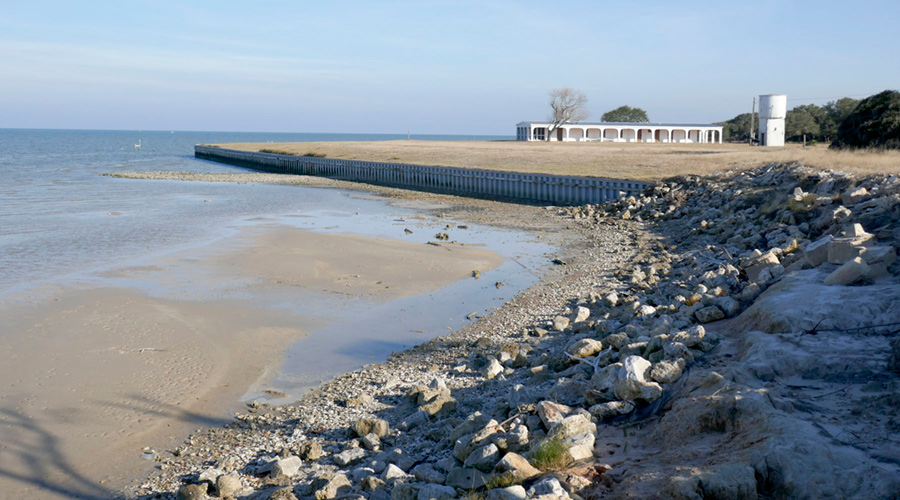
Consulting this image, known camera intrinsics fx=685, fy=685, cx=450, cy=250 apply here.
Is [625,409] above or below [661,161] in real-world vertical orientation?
below

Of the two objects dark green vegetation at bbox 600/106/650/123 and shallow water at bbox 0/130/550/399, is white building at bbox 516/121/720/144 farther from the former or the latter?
shallow water at bbox 0/130/550/399

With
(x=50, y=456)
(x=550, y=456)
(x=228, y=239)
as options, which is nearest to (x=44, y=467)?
(x=50, y=456)

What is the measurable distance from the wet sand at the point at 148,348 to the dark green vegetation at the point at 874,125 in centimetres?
2018

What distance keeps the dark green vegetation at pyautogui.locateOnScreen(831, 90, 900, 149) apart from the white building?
173 ft

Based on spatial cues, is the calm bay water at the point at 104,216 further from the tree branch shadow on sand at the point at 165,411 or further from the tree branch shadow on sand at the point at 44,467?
the tree branch shadow on sand at the point at 44,467

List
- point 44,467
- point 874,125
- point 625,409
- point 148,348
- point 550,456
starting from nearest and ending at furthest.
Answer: point 550,456
point 625,409
point 44,467
point 148,348
point 874,125

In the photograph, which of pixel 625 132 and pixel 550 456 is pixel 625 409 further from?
pixel 625 132

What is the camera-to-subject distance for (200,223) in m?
28.1

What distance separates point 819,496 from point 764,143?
209ft

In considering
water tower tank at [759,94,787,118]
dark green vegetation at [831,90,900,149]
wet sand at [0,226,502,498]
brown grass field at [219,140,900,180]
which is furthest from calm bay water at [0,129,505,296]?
water tower tank at [759,94,787,118]

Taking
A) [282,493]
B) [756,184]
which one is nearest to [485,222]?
[756,184]

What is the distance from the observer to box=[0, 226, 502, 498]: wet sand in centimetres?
813

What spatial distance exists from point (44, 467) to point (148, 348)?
4.18 metres

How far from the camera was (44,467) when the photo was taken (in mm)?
7781
